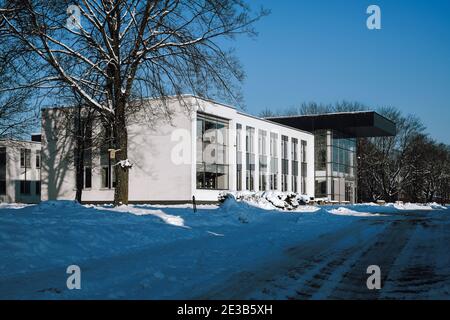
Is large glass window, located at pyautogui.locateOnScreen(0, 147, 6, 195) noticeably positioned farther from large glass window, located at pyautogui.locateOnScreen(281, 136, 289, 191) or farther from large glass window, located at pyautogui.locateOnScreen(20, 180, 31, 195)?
large glass window, located at pyautogui.locateOnScreen(281, 136, 289, 191)

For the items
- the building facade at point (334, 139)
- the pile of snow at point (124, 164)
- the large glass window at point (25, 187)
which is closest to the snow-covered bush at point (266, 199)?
the pile of snow at point (124, 164)

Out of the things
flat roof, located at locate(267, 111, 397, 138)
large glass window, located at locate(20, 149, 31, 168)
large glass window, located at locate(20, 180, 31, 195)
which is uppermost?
flat roof, located at locate(267, 111, 397, 138)

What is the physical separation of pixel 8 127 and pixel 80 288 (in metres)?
31.3

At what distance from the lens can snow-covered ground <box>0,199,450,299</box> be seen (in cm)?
679

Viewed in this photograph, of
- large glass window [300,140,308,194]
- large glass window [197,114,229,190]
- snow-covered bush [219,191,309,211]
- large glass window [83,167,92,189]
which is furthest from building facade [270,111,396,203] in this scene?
snow-covered bush [219,191,309,211]

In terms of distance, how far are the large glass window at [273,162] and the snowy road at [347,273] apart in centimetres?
3715

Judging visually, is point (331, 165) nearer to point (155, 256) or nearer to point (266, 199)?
point (266, 199)

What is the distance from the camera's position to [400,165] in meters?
73.2

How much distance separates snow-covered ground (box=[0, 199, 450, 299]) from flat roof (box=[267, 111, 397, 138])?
4392 centimetres

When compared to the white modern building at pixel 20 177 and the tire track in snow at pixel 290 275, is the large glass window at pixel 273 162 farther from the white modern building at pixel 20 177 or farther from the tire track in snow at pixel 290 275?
the tire track in snow at pixel 290 275

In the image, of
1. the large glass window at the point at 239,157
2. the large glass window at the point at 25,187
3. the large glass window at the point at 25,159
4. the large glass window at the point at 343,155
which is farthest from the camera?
the large glass window at the point at 343,155

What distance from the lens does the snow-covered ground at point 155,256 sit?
679cm

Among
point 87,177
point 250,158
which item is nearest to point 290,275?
point 87,177

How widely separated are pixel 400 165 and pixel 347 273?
2708 inches
